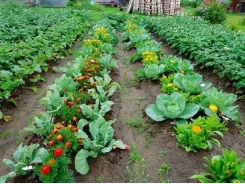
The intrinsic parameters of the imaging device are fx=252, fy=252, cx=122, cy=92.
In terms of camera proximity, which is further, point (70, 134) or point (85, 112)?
point (85, 112)

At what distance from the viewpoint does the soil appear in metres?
2.88

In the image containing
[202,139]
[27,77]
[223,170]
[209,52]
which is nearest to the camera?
[223,170]

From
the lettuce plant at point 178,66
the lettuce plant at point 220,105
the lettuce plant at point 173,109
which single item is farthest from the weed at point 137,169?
the lettuce plant at point 178,66

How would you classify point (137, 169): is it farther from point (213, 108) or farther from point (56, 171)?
point (213, 108)

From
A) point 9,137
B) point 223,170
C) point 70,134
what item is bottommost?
point 9,137

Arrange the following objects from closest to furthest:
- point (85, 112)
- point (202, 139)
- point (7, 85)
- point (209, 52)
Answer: point (202, 139) < point (85, 112) < point (7, 85) < point (209, 52)

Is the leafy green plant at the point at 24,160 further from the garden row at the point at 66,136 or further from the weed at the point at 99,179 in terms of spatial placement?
the weed at the point at 99,179

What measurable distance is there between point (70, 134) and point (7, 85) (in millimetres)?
2100

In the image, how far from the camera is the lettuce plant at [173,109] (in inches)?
139

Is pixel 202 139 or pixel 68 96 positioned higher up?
pixel 68 96

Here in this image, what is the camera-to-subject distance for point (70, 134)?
9.59 feet

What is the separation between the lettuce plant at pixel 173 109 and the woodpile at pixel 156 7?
51.1ft

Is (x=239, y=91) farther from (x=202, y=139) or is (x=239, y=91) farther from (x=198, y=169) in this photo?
(x=198, y=169)

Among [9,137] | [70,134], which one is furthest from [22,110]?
[70,134]
